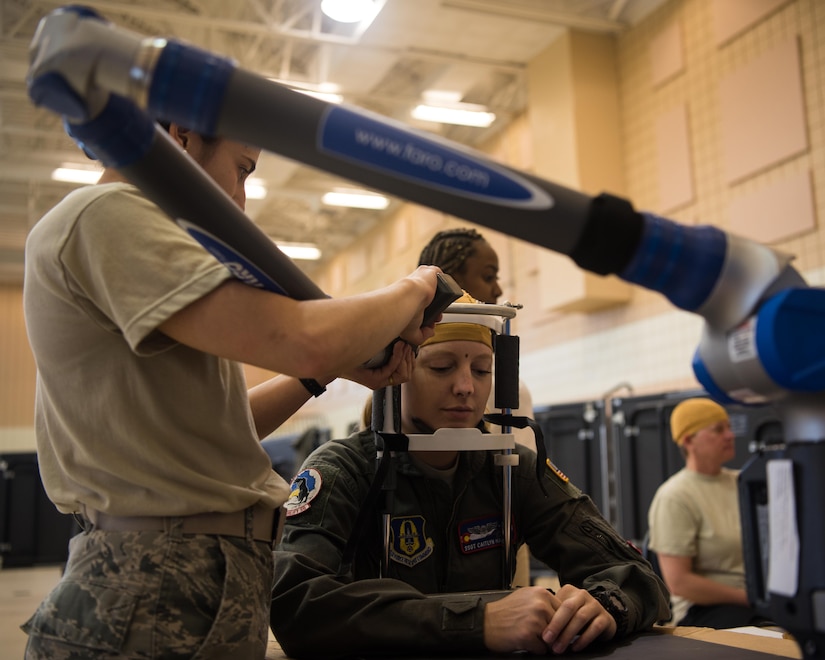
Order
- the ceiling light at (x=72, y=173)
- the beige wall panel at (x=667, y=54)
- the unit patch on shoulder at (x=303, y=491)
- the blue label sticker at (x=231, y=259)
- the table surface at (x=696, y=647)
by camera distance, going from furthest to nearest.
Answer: the ceiling light at (x=72, y=173), the beige wall panel at (x=667, y=54), the unit patch on shoulder at (x=303, y=491), the table surface at (x=696, y=647), the blue label sticker at (x=231, y=259)

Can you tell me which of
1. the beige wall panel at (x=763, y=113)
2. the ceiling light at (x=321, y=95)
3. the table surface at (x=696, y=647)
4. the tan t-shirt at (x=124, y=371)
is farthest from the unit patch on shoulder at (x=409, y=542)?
the beige wall panel at (x=763, y=113)

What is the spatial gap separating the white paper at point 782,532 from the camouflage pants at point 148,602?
30.1 inches

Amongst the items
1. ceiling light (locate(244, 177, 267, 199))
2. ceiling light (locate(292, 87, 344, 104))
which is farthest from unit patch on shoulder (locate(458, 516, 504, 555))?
ceiling light (locate(244, 177, 267, 199))

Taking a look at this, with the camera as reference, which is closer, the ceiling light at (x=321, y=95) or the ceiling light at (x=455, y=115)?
the ceiling light at (x=321, y=95)

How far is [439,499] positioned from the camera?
2119 millimetres

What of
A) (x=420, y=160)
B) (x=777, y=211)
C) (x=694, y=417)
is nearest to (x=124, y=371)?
(x=420, y=160)

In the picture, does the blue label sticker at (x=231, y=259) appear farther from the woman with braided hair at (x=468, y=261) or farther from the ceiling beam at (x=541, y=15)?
the ceiling beam at (x=541, y=15)

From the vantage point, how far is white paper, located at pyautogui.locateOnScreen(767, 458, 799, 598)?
848 mm

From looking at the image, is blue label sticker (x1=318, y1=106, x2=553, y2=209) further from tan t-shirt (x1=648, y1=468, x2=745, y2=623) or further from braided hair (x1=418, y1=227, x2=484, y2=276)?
tan t-shirt (x1=648, y1=468, x2=745, y2=623)

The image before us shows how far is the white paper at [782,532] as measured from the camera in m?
0.85

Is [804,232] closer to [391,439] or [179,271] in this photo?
[391,439]

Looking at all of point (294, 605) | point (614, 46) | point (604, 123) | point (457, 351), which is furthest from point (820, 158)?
point (294, 605)

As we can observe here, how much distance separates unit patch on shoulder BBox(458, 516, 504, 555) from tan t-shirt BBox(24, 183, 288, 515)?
0.84 m

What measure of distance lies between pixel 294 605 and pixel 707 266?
3.79ft
